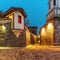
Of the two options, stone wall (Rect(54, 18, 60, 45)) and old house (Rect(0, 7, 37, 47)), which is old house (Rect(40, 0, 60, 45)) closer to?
stone wall (Rect(54, 18, 60, 45))

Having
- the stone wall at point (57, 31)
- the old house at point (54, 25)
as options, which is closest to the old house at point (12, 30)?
the old house at point (54, 25)

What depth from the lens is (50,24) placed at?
35.0 metres

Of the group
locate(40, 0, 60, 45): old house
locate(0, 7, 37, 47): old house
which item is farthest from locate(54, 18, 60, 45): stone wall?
locate(0, 7, 37, 47): old house

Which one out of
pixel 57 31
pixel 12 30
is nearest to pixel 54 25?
pixel 57 31

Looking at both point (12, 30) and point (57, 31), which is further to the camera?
point (57, 31)

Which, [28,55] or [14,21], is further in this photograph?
[14,21]

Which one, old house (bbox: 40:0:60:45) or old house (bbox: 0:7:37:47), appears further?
old house (bbox: 40:0:60:45)

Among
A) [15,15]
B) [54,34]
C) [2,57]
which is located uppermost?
[15,15]

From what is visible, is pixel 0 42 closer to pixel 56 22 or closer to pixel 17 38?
pixel 17 38

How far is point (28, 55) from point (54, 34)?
10.7 metres

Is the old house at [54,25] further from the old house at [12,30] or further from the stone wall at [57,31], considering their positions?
the old house at [12,30]

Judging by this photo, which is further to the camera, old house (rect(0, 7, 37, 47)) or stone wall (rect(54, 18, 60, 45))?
stone wall (rect(54, 18, 60, 45))

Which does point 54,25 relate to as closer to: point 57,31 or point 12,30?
point 57,31

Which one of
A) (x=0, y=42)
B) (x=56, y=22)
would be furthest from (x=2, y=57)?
(x=56, y=22)
